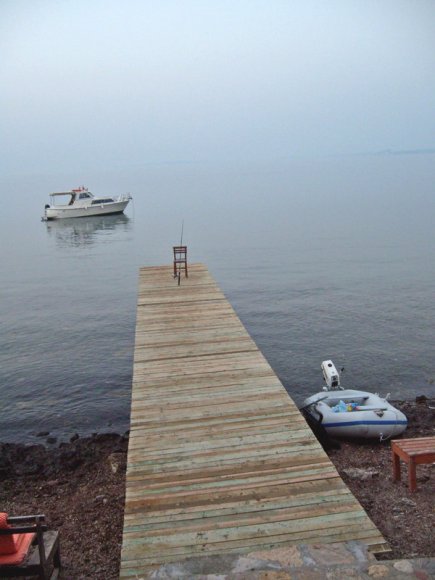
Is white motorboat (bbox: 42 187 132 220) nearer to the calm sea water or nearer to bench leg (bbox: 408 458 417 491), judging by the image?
the calm sea water

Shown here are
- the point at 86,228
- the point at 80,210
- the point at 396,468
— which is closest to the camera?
the point at 396,468

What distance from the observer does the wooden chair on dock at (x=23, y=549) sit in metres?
5.26

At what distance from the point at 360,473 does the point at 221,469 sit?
3123mm

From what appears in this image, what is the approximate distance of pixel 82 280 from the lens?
29.5m

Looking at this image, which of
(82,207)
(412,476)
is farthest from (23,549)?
(82,207)

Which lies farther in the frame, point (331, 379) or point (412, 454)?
point (331, 379)

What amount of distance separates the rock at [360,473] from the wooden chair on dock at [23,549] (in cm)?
510

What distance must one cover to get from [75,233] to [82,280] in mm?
21337

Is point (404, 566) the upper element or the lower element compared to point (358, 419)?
upper

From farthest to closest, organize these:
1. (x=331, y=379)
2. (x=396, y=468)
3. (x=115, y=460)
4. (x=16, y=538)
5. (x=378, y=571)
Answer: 1. (x=331, y=379)
2. (x=115, y=460)
3. (x=396, y=468)
4. (x=16, y=538)
5. (x=378, y=571)

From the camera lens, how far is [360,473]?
896cm

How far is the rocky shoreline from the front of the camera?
6.70 metres

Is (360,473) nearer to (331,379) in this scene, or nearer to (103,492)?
(331,379)

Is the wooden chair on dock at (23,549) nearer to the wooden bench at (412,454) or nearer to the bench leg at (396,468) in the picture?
the wooden bench at (412,454)
